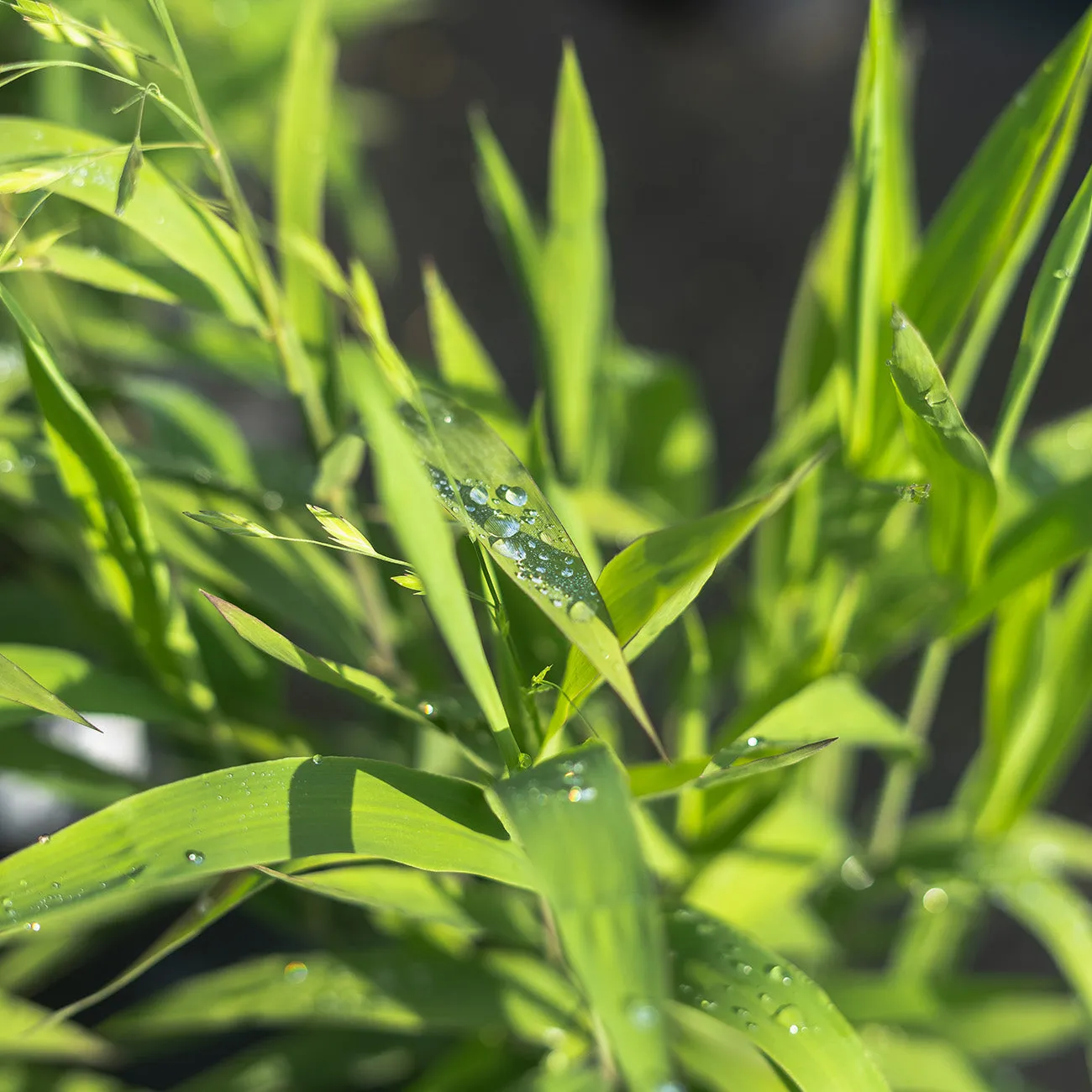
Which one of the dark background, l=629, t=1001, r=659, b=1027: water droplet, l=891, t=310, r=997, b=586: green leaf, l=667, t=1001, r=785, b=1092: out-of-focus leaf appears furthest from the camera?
the dark background

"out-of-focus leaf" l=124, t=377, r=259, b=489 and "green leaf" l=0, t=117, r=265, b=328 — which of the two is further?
"out-of-focus leaf" l=124, t=377, r=259, b=489

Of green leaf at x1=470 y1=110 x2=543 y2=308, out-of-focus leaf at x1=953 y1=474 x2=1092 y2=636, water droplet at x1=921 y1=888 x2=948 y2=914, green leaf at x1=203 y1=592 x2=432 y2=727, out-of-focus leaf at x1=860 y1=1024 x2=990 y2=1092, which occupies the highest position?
green leaf at x1=470 y1=110 x2=543 y2=308

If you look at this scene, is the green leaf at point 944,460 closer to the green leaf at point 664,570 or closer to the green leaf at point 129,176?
the green leaf at point 664,570

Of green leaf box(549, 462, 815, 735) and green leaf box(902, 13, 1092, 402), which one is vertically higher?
green leaf box(902, 13, 1092, 402)

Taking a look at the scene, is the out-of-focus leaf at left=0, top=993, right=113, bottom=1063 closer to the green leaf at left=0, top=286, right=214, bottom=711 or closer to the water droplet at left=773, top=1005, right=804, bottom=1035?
the green leaf at left=0, top=286, right=214, bottom=711

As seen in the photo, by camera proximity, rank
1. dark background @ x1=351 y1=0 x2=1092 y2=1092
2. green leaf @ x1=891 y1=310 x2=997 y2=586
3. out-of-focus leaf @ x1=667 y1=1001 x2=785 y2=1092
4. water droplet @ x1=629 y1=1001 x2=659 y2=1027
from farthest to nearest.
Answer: dark background @ x1=351 y1=0 x2=1092 y2=1092 → out-of-focus leaf @ x1=667 y1=1001 x2=785 y2=1092 → green leaf @ x1=891 y1=310 x2=997 y2=586 → water droplet @ x1=629 y1=1001 x2=659 y2=1027

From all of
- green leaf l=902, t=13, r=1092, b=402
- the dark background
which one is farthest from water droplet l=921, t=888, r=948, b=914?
the dark background

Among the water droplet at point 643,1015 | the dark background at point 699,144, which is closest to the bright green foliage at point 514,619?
the water droplet at point 643,1015

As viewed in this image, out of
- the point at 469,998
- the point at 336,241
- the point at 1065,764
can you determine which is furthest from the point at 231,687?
the point at 336,241

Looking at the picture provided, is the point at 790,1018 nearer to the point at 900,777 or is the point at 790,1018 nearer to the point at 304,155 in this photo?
the point at 900,777
